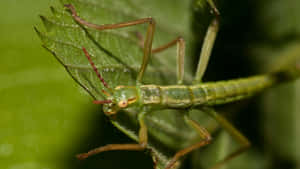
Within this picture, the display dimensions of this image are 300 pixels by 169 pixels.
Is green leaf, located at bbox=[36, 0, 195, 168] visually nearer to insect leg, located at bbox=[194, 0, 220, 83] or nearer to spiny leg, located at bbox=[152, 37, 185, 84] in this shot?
spiny leg, located at bbox=[152, 37, 185, 84]

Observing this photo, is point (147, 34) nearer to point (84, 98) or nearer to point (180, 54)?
point (180, 54)

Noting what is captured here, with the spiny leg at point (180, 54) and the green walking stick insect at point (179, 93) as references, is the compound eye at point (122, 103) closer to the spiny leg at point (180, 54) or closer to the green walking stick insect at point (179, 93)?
the green walking stick insect at point (179, 93)

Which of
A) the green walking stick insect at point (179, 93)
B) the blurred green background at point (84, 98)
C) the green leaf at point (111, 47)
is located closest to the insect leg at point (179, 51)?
the green walking stick insect at point (179, 93)

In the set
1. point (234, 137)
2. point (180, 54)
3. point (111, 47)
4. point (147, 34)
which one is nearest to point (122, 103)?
point (111, 47)

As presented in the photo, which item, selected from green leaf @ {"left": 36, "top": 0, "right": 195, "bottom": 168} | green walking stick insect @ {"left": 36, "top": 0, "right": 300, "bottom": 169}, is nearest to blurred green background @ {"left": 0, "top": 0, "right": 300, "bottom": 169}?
green leaf @ {"left": 36, "top": 0, "right": 195, "bottom": 168}

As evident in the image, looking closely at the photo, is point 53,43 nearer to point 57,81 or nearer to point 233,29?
point 57,81

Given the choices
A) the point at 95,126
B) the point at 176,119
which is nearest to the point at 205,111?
the point at 176,119
